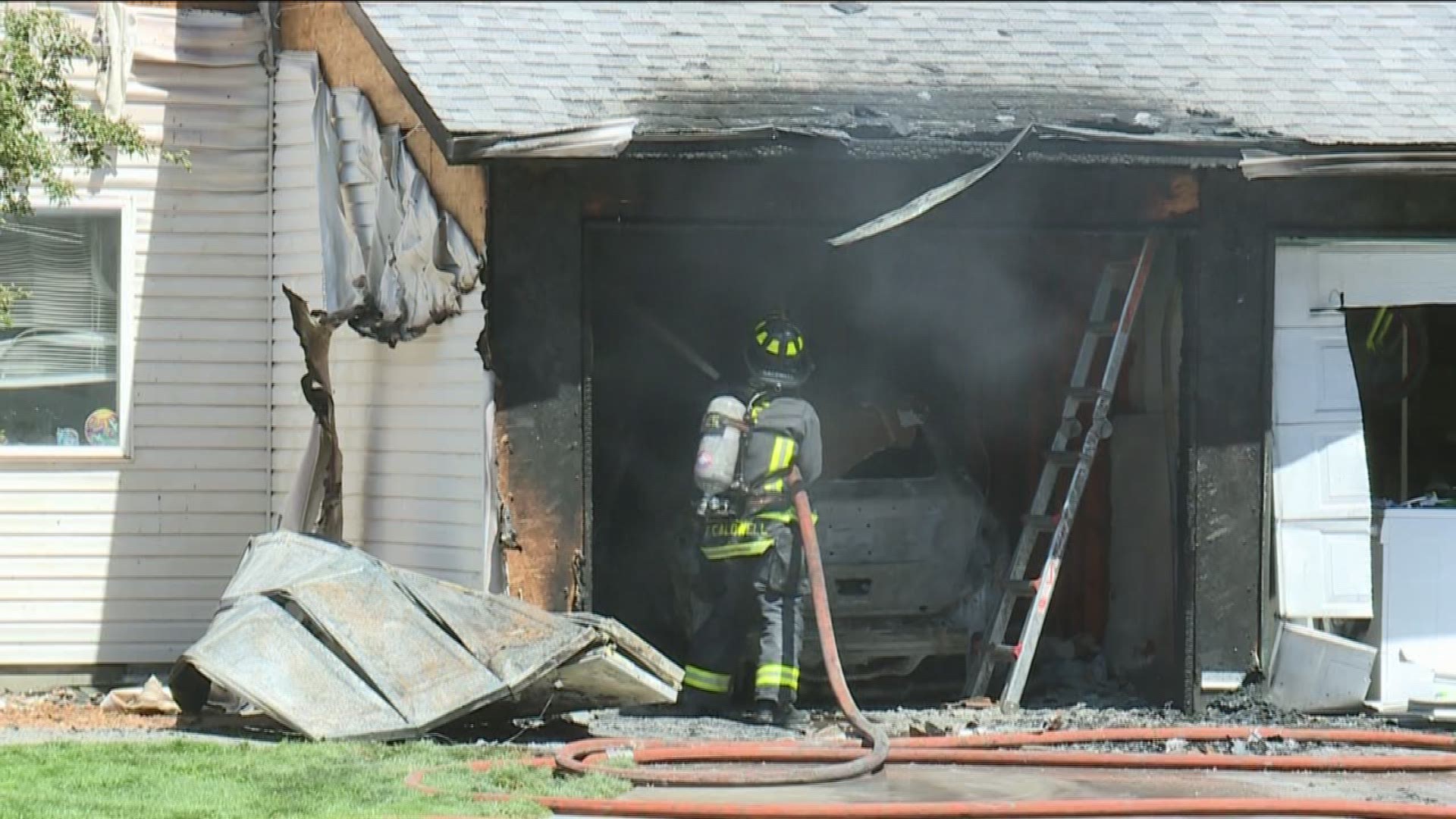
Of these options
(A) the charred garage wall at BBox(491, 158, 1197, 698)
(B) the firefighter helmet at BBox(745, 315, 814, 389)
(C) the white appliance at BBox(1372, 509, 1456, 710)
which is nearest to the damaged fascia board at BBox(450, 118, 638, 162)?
(A) the charred garage wall at BBox(491, 158, 1197, 698)

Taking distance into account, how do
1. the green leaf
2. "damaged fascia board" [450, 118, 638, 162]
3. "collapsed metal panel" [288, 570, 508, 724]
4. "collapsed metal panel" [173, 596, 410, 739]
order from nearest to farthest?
the green leaf < "collapsed metal panel" [173, 596, 410, 739] < "collapsed metal panel" [288, 570, 508, 724] < "damaged fascia board" [450, 118, 638, 162]

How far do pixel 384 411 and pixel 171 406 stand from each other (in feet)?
5.78

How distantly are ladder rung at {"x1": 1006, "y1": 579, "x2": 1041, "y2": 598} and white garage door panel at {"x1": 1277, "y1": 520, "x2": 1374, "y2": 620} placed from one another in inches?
52.6

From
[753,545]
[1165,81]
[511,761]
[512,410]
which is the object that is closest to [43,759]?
[511,761]

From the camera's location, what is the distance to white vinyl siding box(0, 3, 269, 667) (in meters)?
12.4

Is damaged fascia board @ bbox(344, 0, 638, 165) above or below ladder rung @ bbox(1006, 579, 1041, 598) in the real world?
above

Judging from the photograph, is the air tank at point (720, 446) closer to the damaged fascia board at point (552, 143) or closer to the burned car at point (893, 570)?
the burned car at point (893, 570)

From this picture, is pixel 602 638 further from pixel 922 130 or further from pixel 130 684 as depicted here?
pixel 130 684

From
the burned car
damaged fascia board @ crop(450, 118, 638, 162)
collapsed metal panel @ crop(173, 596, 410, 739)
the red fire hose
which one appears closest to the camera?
the red fire hose

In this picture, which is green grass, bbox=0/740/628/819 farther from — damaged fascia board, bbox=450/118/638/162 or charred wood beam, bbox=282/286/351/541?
damaged fascia board, bbox=450/118/638/162

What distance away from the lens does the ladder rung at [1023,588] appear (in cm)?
1136

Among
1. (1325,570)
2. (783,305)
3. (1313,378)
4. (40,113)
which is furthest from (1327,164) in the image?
(40,113)

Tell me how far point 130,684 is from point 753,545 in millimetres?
4429

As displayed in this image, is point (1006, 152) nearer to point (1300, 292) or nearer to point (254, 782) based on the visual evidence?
point (1300, 292)
